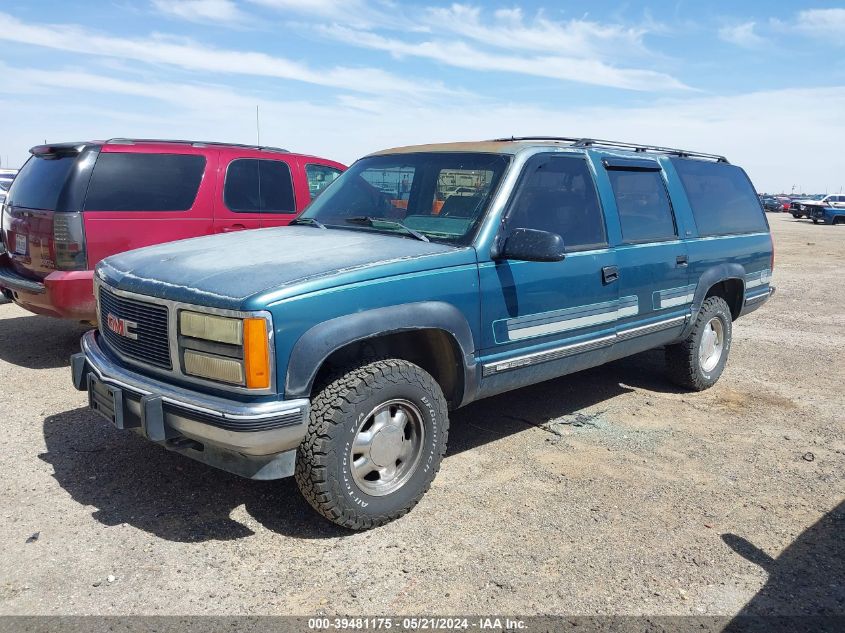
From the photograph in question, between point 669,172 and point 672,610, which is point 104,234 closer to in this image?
point 669,172

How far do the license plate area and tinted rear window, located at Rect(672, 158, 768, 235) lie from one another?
434cm

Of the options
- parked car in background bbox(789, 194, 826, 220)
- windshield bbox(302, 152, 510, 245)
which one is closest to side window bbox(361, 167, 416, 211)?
windshield bbox(302, 152, 510, 245)

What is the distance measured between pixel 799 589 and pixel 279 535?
2353mm

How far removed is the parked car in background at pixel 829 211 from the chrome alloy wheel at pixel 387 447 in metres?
42.0

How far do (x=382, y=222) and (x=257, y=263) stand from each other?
3.32 feet

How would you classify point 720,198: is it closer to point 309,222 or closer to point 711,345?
point 711,345

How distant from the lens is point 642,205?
5.04 m

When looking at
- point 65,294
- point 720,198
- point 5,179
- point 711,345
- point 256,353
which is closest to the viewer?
point 256,353

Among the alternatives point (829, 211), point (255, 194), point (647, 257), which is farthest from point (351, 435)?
point (829, 211)

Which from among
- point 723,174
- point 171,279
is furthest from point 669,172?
point 171,279

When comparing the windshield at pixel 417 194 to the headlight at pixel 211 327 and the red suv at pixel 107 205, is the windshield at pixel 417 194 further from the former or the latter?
the red suv at pixel 107 205

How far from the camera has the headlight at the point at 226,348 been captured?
9.70ft

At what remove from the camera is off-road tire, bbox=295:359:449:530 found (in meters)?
3.21

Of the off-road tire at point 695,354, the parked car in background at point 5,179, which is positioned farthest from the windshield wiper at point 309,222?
the parked car in background at point 5,179
